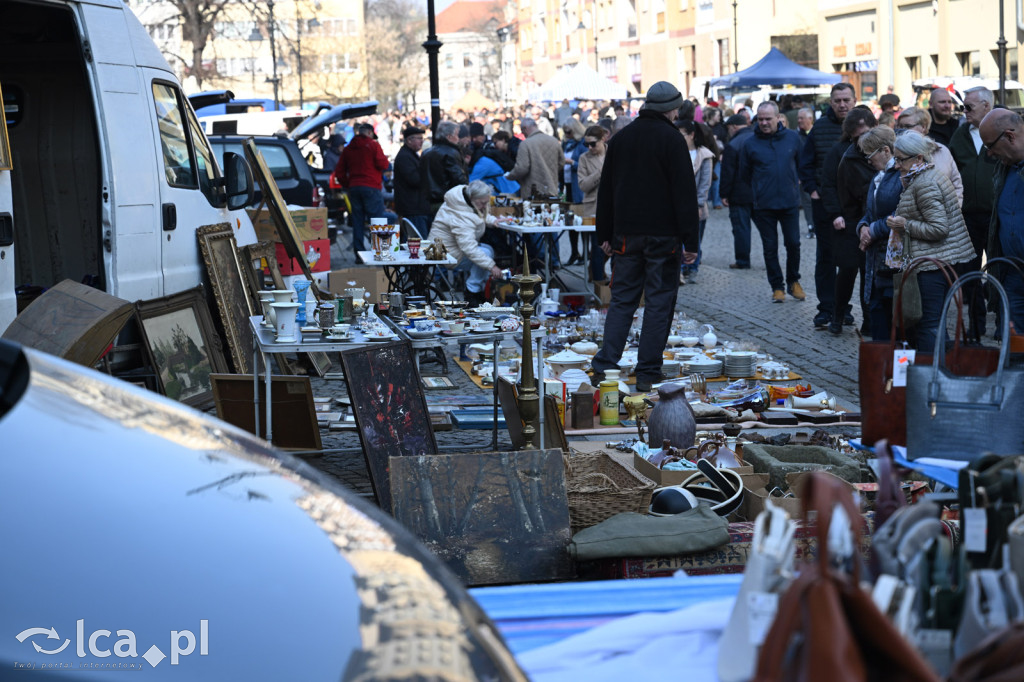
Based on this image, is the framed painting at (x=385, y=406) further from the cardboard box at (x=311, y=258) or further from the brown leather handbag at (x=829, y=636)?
the cardboard box at (x=311, y=258)

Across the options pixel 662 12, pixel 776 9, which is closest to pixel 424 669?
pixel 776 9

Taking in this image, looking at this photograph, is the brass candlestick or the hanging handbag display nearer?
the hanging handbag display

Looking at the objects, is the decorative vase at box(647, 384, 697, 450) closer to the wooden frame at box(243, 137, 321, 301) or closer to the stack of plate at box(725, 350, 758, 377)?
the stack of plate at box(725, 350, 758, 377)

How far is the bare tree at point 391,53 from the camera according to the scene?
83.6m

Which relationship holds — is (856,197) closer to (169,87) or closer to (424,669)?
(169,87)

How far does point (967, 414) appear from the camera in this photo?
3.21 meters

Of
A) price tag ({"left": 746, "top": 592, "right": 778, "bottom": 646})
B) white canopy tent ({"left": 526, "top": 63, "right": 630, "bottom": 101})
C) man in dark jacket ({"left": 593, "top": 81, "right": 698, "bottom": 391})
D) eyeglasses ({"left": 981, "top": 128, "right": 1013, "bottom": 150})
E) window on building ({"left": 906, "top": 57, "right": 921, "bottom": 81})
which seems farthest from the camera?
window on building ({"left": 906, "top": 57, "right": 921, "bottom": 81})

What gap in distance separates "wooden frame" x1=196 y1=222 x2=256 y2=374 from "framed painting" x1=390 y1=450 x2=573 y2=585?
3.74m

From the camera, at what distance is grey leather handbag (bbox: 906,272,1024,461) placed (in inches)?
125

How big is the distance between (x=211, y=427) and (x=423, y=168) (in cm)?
1263

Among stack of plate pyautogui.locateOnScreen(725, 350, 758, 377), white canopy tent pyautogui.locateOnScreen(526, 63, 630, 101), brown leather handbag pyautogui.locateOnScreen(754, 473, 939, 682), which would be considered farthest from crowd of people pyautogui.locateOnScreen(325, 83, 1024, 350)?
white canopy tent pyautogui.locateOnScreen(526, 63, 630, 101)

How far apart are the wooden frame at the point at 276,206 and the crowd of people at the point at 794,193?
1790 millimetres

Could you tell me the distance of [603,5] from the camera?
66.2 meters

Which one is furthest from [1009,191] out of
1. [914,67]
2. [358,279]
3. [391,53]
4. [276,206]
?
[391,53]
